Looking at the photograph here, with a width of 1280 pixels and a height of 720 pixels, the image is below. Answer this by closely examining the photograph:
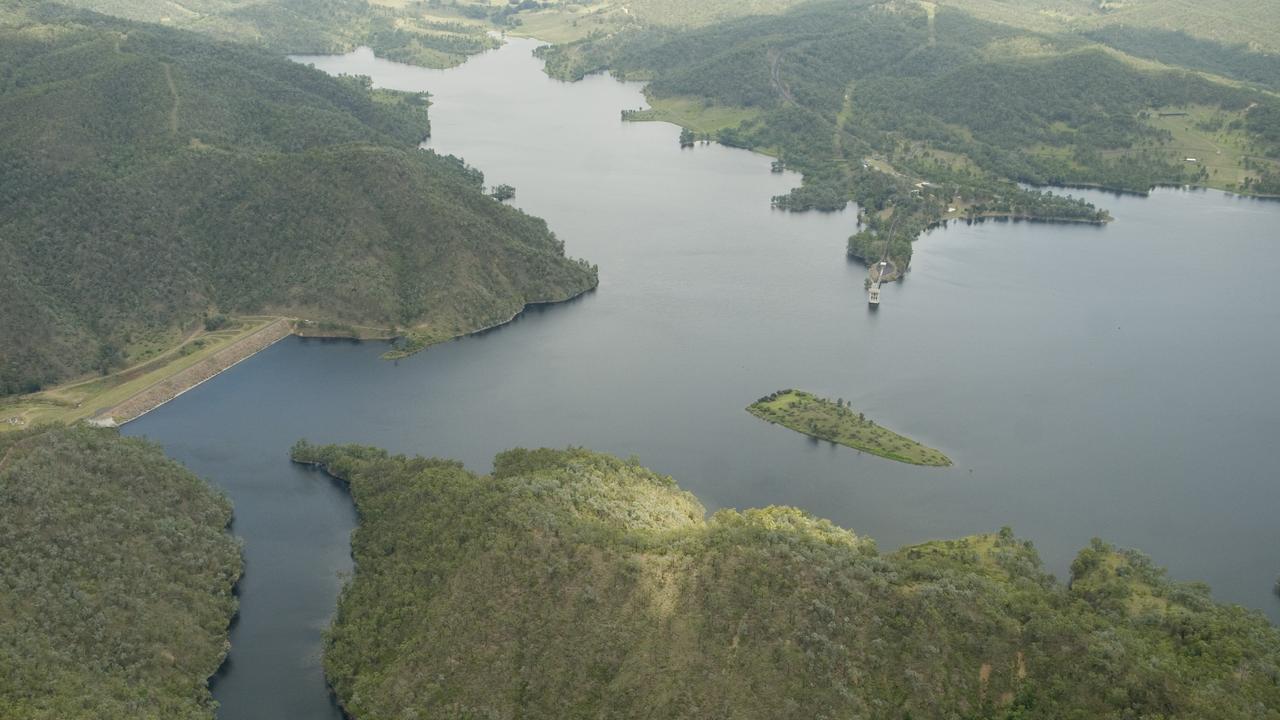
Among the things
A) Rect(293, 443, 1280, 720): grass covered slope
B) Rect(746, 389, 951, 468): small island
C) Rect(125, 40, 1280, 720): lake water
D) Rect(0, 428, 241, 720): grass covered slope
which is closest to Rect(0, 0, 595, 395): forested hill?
Rect(125, 40, 1280, 720): lake water

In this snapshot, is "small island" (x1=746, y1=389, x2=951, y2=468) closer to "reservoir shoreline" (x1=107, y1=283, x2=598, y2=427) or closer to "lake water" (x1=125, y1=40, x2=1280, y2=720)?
"lake water" (x1=125, y1=40, x2=1280, y2=720)

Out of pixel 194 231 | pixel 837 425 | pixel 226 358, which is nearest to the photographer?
pixel 837 425

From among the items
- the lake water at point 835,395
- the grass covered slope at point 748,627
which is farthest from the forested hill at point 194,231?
the grass covered slope at point 748,627

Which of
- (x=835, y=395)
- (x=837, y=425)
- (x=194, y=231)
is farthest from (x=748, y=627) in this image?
(x=194, y=231)

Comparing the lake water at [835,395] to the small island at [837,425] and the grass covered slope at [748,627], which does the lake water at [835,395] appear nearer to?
the small island at [837,425]

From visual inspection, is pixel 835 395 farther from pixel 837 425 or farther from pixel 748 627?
pixel 748 627

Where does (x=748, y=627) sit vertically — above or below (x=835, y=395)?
below
